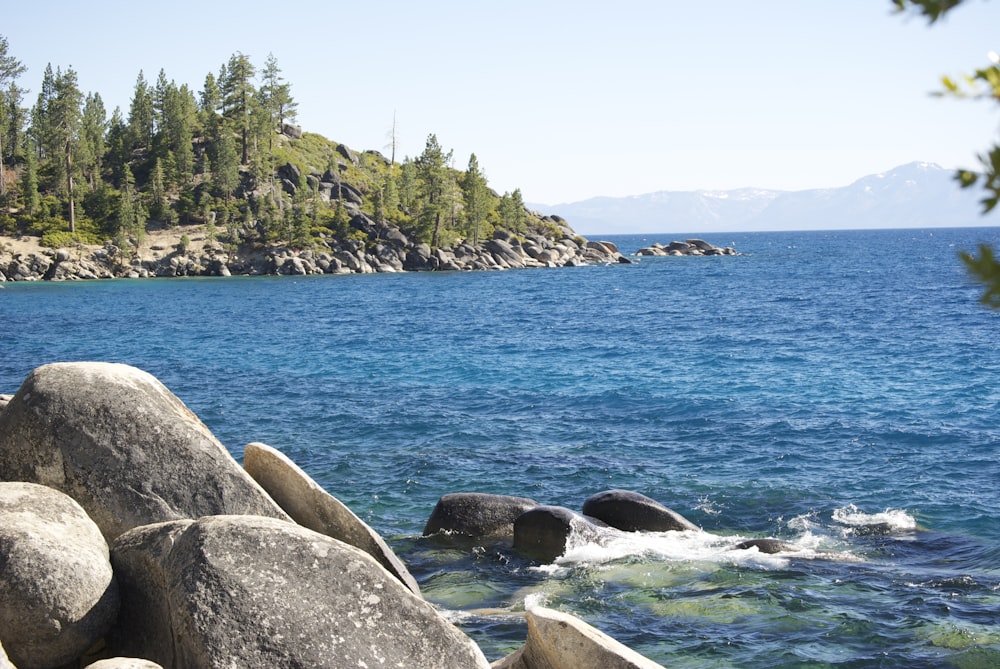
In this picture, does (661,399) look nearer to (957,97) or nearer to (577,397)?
(577,397)

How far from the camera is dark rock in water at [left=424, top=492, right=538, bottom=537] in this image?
62.7 ft

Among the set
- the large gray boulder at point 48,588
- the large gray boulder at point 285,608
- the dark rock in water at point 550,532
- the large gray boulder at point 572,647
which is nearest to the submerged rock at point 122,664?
the large gray boulder at point 285,608

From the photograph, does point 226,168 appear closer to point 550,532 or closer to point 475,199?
point 475,199

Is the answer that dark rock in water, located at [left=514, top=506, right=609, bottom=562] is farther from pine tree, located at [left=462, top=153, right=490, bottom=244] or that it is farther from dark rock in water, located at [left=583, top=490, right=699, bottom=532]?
pine tree, located at [left=462, top=153, right=490, bottom=244]

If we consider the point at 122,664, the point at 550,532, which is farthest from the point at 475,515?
the point at 122,664

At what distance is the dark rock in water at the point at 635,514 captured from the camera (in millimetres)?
19062

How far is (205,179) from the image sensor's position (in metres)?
142

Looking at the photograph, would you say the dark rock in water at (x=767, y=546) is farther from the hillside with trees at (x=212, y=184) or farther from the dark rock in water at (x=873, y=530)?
the hillside with trees at (x=212, y=184)

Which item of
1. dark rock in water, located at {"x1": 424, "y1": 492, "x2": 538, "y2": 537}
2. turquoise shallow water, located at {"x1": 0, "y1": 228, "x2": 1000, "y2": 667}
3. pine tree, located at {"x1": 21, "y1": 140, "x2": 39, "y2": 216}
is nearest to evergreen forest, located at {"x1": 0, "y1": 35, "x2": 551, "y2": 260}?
pine tree, located at {"x1": 21, "y1": 140, "x2": 39, "y2": 216}

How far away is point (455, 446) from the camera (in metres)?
26.6

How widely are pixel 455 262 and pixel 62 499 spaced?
125085 mm

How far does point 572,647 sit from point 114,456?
6.12 meters

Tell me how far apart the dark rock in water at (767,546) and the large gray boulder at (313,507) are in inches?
335

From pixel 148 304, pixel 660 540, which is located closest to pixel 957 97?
pixel 660 540
